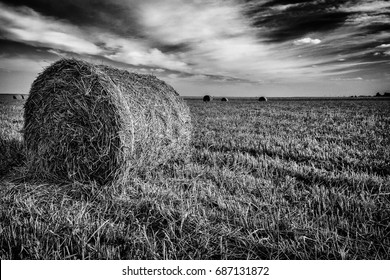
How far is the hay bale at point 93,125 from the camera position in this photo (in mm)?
4285

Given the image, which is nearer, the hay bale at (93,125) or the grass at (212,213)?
the grass at (212,213)

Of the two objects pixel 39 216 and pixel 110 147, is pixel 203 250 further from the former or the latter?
pixel 110 147

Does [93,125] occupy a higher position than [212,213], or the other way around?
[93,125]

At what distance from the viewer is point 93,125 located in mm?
4402

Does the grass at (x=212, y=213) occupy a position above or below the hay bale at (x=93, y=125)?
A: below

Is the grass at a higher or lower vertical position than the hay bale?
lower

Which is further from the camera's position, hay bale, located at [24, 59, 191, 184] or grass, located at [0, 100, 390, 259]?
hay bale, located at [24, 59, 191, 184]

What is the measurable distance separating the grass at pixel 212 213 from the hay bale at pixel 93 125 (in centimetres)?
29

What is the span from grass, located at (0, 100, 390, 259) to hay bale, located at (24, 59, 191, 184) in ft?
0.94

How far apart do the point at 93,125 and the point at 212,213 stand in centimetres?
228

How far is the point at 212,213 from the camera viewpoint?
3336 millimetres

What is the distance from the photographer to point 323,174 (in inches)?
186

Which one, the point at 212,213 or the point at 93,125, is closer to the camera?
Answer: the point at 212,213

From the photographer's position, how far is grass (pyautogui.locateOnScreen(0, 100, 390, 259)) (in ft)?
8.82
